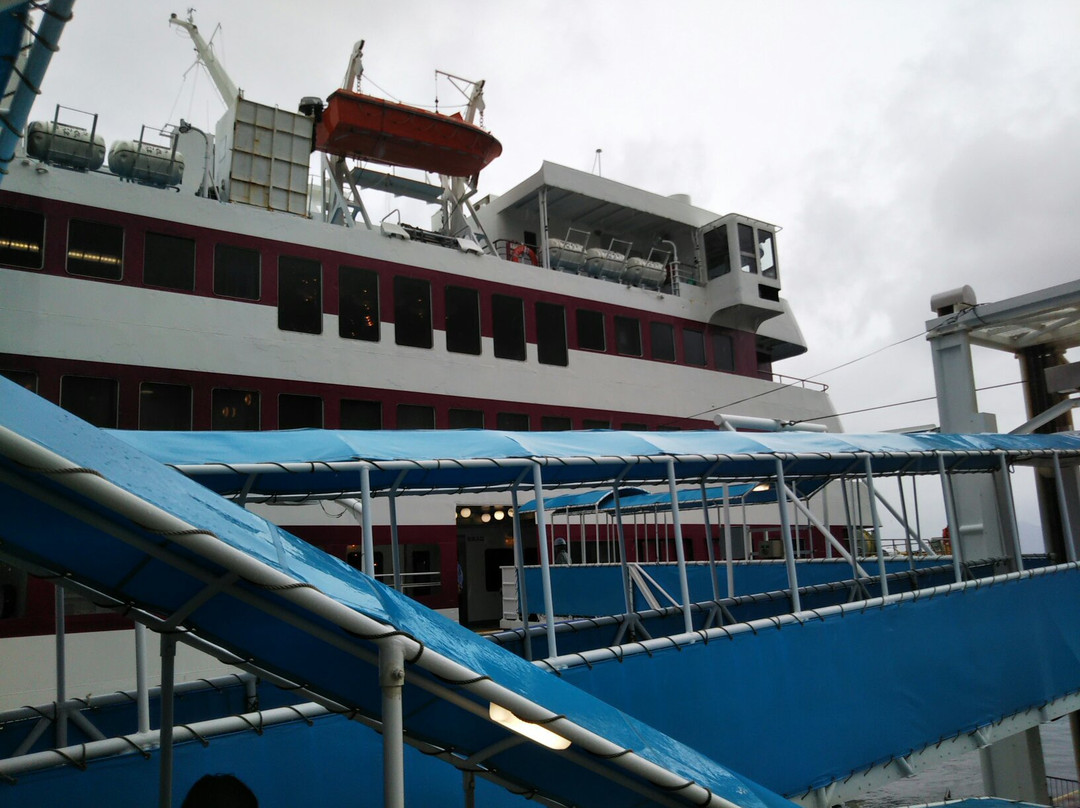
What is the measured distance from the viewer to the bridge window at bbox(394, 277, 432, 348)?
17078mm

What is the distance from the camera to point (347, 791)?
562cm

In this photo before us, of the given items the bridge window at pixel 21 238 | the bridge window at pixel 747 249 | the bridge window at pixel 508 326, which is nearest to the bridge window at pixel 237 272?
the bridge window at pixel 21 238

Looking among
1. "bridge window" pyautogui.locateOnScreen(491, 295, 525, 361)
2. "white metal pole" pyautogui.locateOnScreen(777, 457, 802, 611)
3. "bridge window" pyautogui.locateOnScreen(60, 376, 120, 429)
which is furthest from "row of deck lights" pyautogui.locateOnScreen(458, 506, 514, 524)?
"white metal pole" pyautogui.locateOnScreen(777, 457, 802, 611)

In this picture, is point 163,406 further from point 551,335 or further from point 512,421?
point 551,335

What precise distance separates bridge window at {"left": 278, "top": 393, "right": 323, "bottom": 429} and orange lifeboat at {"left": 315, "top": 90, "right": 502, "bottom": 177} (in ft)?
19.7

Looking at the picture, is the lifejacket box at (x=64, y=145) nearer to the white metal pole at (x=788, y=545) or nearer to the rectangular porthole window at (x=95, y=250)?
the rectangular porthole window at (x=95, y=250)

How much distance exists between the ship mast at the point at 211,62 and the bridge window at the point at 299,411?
324 inches

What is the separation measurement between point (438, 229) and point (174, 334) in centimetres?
1084

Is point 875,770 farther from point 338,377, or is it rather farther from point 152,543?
point 338,377

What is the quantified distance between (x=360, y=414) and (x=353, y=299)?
2.43 metres

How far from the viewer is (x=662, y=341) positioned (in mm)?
21562

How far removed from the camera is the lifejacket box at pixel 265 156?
52.9 feet

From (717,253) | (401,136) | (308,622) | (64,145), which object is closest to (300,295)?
(401,136)

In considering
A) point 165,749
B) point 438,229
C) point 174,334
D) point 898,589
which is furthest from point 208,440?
point 438,229
